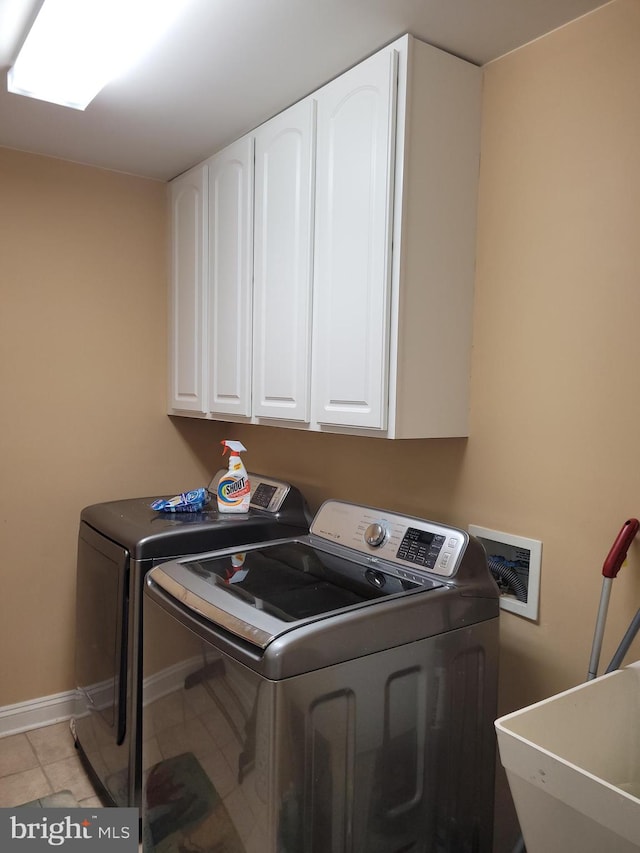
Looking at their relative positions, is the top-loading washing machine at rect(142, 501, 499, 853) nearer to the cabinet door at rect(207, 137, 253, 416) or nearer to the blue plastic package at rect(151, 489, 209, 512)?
the blue plastic package at rect(151, 489, 209, 512)

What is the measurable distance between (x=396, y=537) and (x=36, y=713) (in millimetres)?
1813

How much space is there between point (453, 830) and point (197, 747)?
631mm

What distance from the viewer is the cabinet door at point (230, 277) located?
6.88 feet

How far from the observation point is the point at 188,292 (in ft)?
8.17

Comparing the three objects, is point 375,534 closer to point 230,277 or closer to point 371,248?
point 371,248

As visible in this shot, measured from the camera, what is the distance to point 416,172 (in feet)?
5.08

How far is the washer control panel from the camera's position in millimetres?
1511

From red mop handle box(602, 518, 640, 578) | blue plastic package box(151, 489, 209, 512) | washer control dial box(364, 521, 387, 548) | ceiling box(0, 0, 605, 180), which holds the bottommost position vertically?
blue plastic package box(151, 489, 209, 512)

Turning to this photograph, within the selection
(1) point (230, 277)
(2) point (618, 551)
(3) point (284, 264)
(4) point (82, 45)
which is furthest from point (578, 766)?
(4) point (82, 45)

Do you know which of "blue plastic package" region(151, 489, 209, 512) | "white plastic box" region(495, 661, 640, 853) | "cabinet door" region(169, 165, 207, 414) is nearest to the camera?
"white plastic box" region(495, 661, 640, 853)

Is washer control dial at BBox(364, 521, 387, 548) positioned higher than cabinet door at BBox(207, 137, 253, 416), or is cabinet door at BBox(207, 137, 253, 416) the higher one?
cabinet door at BBox(207, 137, 253, 416)

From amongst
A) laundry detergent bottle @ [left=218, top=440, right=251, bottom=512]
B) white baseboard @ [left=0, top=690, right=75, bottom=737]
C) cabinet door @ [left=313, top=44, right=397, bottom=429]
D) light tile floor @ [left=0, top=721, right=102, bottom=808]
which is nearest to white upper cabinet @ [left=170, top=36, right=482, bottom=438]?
cabinet door @ [left=313, top=44, right=397, bottom=429]

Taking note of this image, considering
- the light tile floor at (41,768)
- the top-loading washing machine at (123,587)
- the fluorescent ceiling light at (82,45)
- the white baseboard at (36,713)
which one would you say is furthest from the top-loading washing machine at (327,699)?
the fluorescent ceiling light at (82,45)

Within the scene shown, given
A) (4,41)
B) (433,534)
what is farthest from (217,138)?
(433,534)
